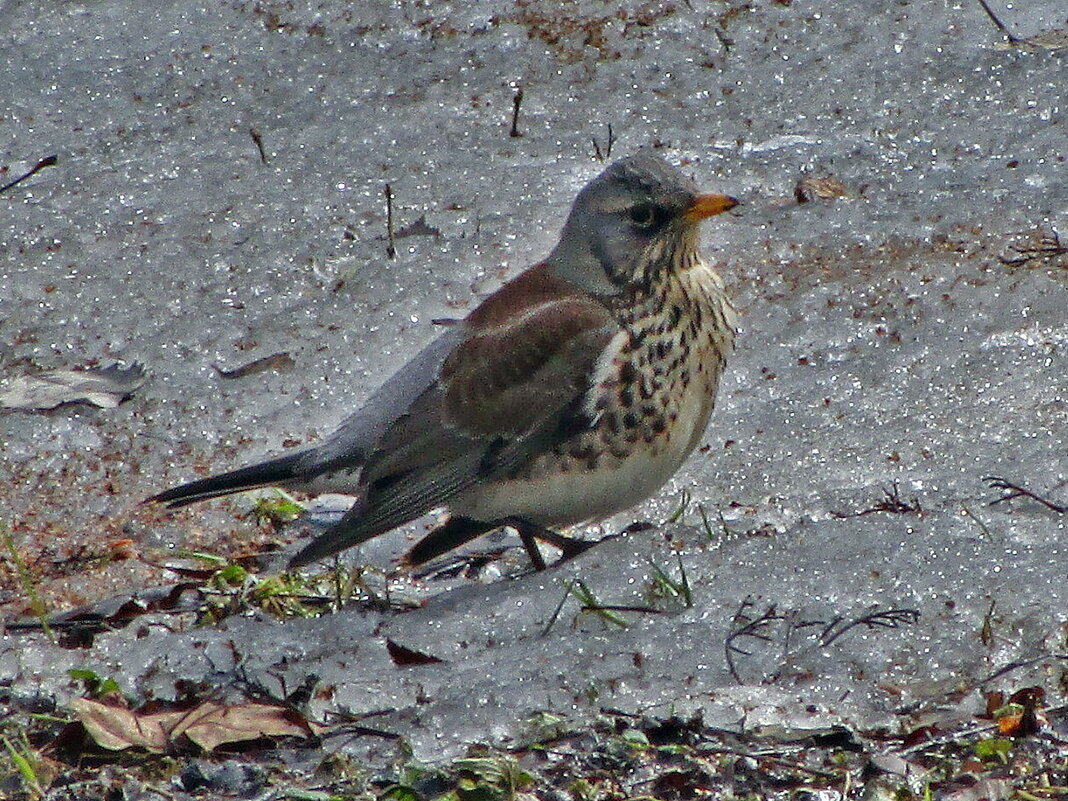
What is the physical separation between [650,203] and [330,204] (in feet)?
7.08

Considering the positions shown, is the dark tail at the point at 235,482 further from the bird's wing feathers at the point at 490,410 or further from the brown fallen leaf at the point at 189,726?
the brown fallen leaf at the point at 189,726

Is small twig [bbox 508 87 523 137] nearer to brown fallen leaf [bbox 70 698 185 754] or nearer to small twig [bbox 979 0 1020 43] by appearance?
small twig [bbox 979 0 1020 43]

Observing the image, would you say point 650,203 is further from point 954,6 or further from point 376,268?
point 954,6

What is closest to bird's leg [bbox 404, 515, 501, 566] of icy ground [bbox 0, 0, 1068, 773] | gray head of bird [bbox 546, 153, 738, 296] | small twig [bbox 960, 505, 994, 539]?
icy ground [bbox 0, 0, 1068, 773]

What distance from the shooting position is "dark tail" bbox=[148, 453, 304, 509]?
5074 millimetres

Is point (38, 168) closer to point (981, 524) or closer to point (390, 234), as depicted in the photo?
point (390, 234)

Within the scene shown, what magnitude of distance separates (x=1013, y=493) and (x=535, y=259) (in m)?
2.39

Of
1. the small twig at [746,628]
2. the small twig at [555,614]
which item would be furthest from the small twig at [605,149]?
the small twig at [746,628]

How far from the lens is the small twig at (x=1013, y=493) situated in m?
4.63

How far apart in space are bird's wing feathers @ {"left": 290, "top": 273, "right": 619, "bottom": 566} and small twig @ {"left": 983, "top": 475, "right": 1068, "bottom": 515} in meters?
1.26

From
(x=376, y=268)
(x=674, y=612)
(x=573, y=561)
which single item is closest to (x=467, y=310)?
(x=376, y=268)

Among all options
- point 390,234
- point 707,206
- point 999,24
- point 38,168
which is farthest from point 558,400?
point 999,24

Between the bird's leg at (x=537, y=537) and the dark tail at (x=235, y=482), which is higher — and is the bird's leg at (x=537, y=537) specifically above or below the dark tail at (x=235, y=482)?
below

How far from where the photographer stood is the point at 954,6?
779cm
